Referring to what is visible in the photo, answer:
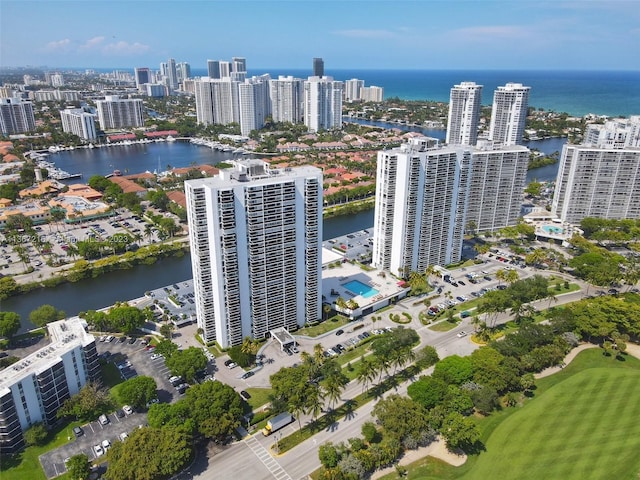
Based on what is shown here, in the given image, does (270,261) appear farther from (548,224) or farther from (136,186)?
(136,186)

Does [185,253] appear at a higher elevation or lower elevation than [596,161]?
lower

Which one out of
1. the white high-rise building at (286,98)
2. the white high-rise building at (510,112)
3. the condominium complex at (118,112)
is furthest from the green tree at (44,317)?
the white high-rise building at (286,98)

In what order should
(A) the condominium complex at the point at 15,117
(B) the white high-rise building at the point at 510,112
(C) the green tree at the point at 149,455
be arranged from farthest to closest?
(A) the condominium complex at the point at 15,117, (B) the white high-rise building at the point at 510,112, (C) the green tree at the point at 149,455

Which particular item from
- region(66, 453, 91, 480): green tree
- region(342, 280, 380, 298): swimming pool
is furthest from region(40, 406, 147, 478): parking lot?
region(342, 280, 380, 298): swimming pool

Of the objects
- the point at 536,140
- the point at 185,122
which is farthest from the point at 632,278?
the point at 185,122

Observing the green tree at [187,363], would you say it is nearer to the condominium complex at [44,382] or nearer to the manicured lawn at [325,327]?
the condominium complex at [44,382]
